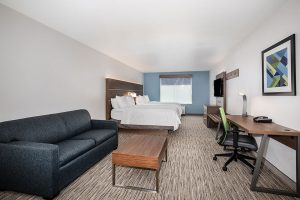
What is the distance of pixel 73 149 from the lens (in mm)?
2268

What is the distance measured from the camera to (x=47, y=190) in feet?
5.96

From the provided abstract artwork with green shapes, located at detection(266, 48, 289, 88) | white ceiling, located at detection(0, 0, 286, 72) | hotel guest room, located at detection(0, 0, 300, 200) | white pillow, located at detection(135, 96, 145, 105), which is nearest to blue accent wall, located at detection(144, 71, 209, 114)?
white pillow, located at detection(135, 96, 145, 105)

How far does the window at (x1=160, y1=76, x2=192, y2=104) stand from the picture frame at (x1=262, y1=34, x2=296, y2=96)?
21.3 feet

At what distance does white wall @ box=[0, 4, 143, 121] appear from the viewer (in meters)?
2.42

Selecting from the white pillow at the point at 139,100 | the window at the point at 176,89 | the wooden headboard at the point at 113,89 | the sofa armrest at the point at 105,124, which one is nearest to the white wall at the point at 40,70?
the wooden headboard at the point at 113,89

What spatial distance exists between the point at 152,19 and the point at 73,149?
8.24 feet

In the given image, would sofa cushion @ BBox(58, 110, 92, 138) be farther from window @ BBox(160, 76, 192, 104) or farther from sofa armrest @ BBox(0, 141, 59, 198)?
window @ BBox(160, 76, 192, 104)

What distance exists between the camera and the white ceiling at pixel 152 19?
91.8 inches

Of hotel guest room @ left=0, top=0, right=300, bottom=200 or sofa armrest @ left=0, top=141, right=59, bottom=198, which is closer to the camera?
sofa armrest @ left=0, top=141, right=59, bottom=198

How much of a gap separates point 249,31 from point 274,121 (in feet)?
6.62

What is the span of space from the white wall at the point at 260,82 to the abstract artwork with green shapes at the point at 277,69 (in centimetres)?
21

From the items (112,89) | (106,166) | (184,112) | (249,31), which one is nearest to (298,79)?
(249,31)

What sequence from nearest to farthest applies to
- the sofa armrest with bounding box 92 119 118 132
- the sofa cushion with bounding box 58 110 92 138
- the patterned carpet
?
the patterned carpet, the sofa cushion with bounding box 58 110 92 138, the sofa armrest with bounding box 92 119 118 132

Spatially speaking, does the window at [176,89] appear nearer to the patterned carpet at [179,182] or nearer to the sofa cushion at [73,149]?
the patterned carpet at [179,182]
